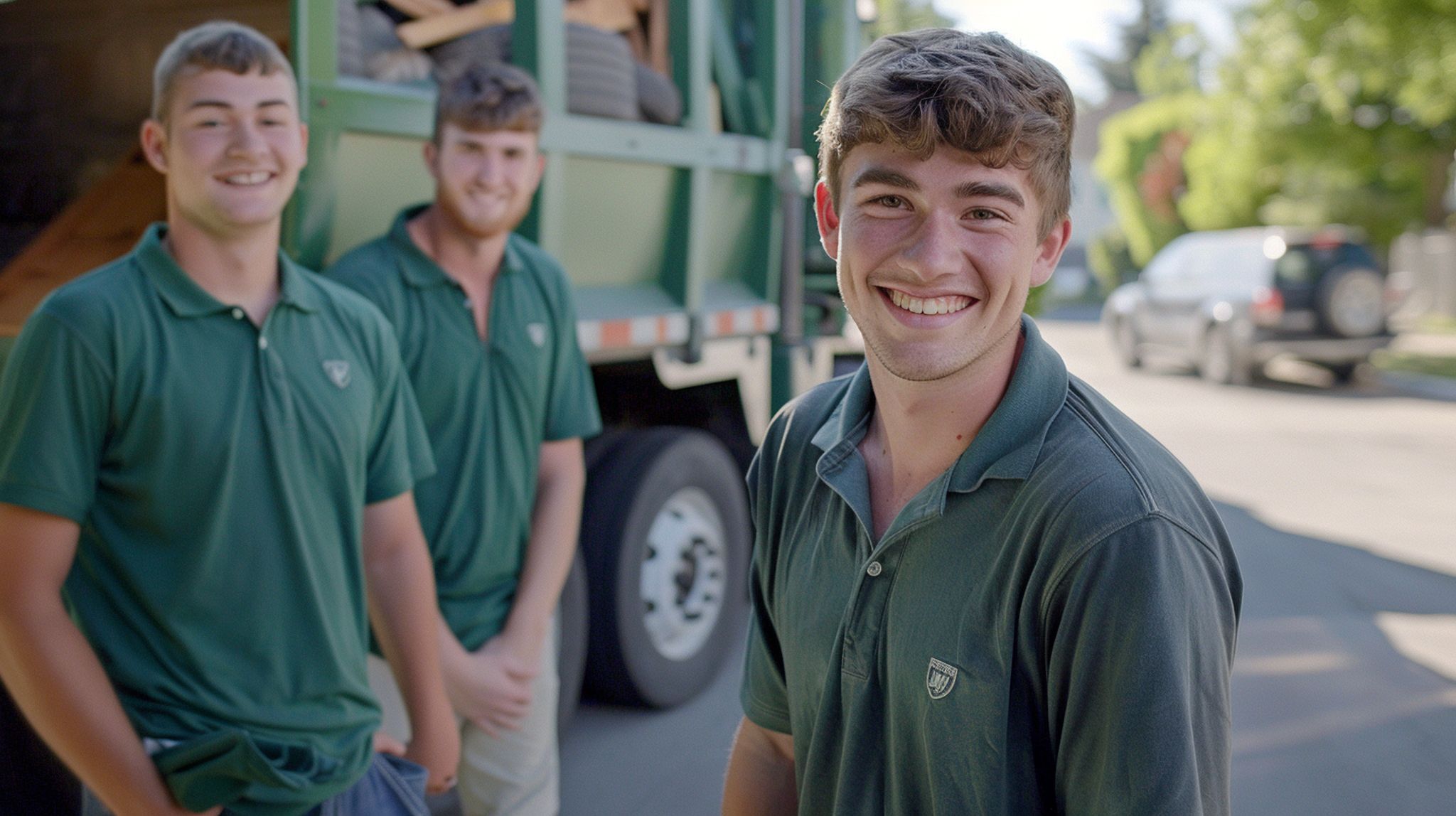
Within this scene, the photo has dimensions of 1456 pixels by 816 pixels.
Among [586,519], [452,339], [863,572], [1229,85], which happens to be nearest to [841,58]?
[586,519]

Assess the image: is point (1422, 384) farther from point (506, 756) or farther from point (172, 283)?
point (172, 283)

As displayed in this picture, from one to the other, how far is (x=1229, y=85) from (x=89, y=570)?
22017 mm

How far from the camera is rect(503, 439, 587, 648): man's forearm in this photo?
3314 mm

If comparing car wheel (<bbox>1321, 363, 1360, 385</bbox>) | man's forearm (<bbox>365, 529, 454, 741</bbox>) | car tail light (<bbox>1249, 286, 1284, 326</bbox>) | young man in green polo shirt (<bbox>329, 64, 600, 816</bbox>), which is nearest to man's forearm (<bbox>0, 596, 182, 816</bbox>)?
man's forearm (<bbox>365, 529, 454, 741</bbox>)

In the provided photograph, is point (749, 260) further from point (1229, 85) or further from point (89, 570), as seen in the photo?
point (1229, 85)

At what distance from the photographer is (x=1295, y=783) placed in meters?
4.52

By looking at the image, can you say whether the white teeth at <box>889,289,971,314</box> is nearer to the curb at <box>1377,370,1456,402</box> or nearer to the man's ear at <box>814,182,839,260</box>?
the man's ear at <box>814,182,839,260</box>

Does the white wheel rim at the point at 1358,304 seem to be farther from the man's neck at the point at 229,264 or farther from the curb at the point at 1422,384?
the man's neck at the point at 229,264

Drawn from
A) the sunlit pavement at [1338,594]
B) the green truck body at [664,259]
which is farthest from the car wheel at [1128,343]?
the green truck body at [664,259]

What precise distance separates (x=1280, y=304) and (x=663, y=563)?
12.0m

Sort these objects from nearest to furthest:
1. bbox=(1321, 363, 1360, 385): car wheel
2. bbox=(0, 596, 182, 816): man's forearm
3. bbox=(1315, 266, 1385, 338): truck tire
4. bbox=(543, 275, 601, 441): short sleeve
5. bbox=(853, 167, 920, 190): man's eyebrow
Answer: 1. bbox=(853, 167, 920, 190): man's eyebrow
2. bbox=(0, 596, 182, 816): man's forearm
3. bbox=(543, 275, 601, 441): short sleeve
4. bbox=(1315, 266, 1385, 338): truck tire
5. bbox=(1321, 363, 1360, 385): car wheel

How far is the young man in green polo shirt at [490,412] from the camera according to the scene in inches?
126

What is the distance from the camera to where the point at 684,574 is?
5.06m

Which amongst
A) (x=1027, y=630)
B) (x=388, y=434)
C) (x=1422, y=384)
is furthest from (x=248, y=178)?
(x=1422, y=384)
